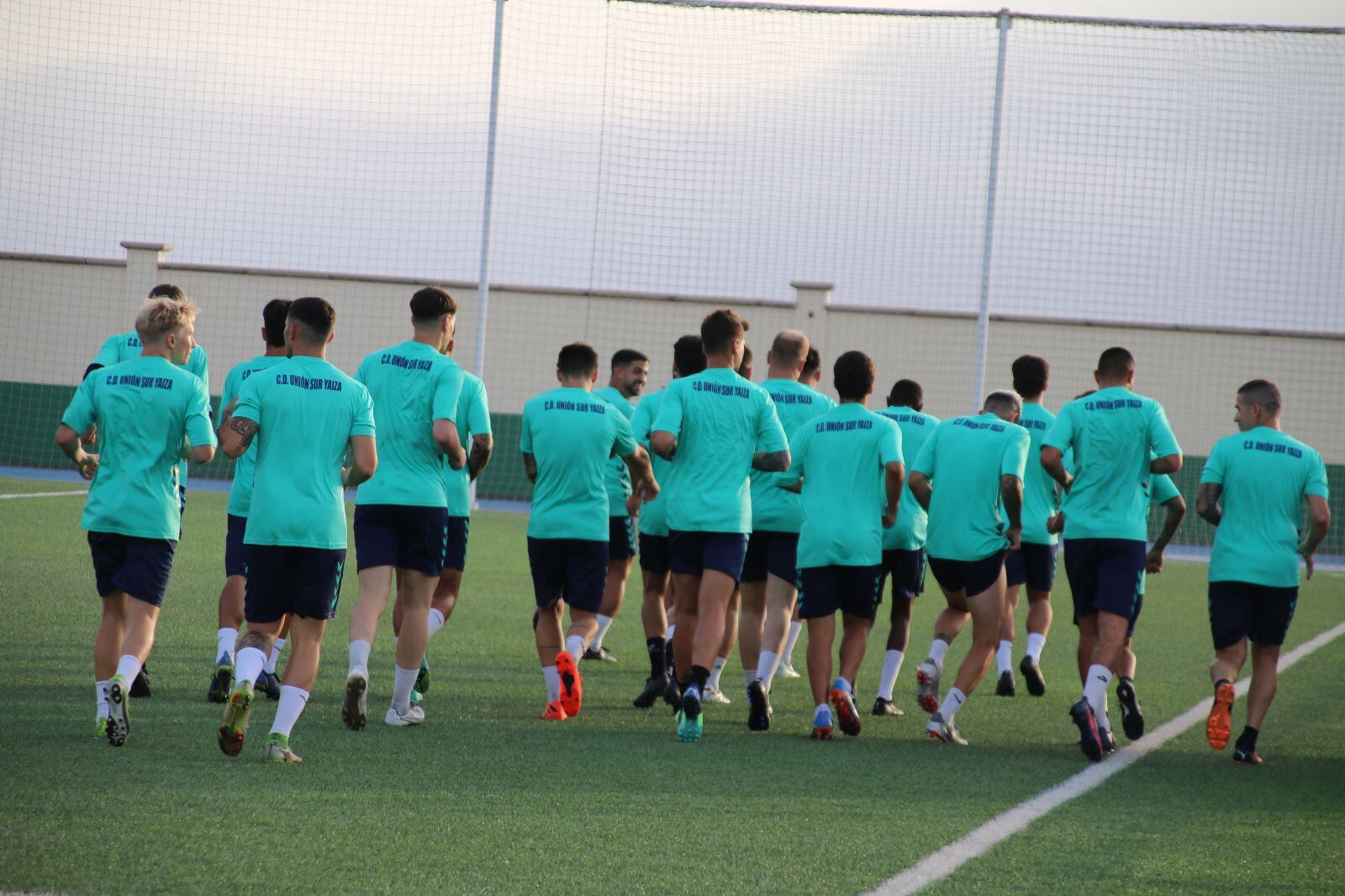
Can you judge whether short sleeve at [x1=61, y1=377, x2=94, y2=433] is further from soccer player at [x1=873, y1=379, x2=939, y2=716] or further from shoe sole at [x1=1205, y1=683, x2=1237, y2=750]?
shoe sole at [x1=1205, y1=683, x2=1237, y2=750]

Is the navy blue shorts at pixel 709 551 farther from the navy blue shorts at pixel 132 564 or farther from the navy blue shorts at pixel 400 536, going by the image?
the navy blue shorts at pixel 132 564

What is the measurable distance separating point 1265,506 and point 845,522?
212cm

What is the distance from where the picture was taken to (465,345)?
26188 mm

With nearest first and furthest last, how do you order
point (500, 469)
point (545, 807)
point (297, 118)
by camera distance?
1. point (545, 807)
2. point (297, 118)
3. point (500, 469)

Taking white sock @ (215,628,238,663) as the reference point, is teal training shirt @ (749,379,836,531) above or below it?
above

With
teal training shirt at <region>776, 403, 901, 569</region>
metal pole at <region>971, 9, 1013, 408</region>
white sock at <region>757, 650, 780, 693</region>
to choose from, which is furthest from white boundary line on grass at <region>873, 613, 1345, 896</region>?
metal pole at <region>971, 9, 1013, 408</region>

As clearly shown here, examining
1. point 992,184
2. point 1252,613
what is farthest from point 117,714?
point 992,184

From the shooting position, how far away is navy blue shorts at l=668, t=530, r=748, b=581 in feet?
22.7

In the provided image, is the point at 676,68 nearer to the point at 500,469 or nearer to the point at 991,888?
the point at 500,469

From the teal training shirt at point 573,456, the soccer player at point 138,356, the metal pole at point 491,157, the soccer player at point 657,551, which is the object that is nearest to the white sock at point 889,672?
the soccer player at point 657,551

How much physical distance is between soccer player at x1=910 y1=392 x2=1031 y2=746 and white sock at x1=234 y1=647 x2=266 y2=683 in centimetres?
346

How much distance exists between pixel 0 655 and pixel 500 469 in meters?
17.1

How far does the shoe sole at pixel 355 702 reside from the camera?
20.4 ft

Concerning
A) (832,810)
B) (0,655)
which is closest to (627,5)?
(0,655)
